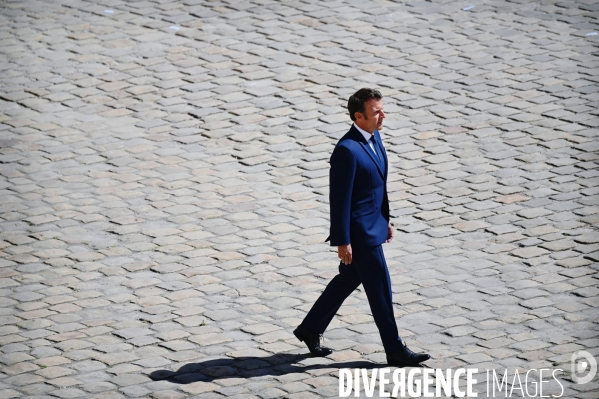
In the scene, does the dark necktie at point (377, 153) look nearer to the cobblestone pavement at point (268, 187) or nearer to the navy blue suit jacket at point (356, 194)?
the navy blue suit jacket at point (356, 194)

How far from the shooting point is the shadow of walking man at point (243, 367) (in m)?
6.51

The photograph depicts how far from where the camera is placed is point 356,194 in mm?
6445

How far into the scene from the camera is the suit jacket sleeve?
629cm

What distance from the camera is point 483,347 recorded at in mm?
6750

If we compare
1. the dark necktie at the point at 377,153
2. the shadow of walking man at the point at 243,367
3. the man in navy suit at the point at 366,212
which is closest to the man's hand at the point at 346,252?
the man in navy suit at the point at 366,212

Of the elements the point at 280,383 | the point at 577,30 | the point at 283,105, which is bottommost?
the point at 280,383

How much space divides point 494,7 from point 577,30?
1.43 meters

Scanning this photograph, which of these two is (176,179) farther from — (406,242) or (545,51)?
(545,51)

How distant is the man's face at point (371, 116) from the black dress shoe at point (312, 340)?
5.13 ft

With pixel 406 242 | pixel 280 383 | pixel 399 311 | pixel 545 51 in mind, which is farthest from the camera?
pixel 545 51

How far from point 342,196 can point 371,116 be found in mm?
623

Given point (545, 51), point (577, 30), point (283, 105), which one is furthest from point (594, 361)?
point (577, 30)

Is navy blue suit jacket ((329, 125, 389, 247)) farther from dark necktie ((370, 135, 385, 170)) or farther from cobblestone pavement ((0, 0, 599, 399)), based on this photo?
cobblestone pavement ((0, 0, 599, 399))

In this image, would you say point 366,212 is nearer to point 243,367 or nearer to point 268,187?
point 243,367
